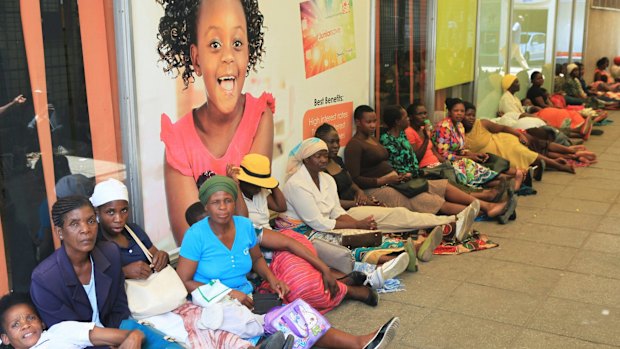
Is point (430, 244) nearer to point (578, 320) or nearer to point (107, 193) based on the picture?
point (578, 320)

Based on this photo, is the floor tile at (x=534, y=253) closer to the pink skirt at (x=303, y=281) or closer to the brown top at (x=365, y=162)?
the brown top at (x=365, y=162)

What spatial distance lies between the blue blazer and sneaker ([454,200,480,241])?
10.4ft

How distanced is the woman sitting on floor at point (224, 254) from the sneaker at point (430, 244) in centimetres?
164

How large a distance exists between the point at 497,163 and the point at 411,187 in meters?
1.75

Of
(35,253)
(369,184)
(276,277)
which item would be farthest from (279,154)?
(35,253)

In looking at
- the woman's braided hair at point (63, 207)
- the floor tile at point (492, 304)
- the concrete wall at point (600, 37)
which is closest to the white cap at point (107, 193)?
the woman's braided hair at point (63, 207)

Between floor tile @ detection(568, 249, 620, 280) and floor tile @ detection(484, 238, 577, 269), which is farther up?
floor tile @ detection(484, 238, 577, 269)

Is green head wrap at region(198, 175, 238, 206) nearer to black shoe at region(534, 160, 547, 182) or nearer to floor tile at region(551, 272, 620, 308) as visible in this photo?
floor tile at region(551, 272, 620, 308)

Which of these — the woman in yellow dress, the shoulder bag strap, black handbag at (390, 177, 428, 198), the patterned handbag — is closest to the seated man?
the shoulder bag strap

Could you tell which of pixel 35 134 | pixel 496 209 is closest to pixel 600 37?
pixel 496 209

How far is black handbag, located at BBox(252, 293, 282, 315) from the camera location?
3.82m

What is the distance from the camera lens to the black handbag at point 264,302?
3816 mm

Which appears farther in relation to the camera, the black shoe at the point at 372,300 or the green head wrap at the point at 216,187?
the black shoe at the point at 372,300

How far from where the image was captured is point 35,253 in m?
3.64
